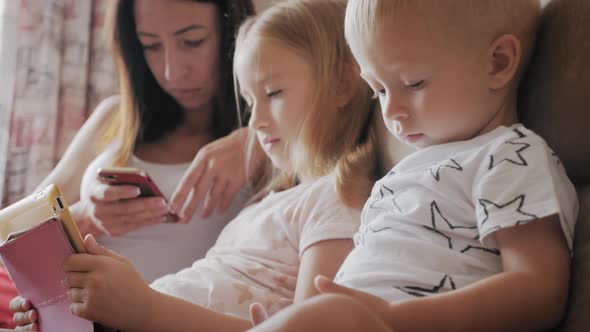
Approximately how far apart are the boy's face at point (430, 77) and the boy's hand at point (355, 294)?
26 centimetres

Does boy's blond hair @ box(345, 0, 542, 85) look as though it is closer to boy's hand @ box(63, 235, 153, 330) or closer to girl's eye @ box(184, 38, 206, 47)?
boy's hand @ box(63, 235, 153, 330)

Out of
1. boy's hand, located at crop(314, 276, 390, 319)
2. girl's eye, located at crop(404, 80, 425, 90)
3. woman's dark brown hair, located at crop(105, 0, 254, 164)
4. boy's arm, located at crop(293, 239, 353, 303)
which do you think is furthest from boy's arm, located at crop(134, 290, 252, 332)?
woman's dark brown hair, located at crop(105, 0, 254, 164)

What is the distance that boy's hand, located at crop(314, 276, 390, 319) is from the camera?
643 millimetres

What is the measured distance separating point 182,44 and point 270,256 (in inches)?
29.5

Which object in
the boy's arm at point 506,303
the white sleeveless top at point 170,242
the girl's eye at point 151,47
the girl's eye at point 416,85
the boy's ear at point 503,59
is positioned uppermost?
the girl's eye at point 151,47

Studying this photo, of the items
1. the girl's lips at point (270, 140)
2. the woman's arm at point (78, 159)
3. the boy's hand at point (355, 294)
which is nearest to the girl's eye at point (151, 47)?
the woman's arm at point (78, 159)

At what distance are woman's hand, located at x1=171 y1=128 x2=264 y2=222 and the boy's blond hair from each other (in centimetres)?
69

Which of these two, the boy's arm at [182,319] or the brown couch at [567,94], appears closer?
the brown couch at [567,94]

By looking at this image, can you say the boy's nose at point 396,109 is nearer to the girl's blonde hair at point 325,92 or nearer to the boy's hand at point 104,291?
the girl's blonde hair at point 325,92

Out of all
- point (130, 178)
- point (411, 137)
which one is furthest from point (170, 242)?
point (411, 137)

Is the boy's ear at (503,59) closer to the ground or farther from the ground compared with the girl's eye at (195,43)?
closer to the ground

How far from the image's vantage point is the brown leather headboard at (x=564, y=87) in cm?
76

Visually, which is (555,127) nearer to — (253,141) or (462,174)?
(462,174)

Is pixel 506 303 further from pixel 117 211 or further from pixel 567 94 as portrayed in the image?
pixel 117 211
